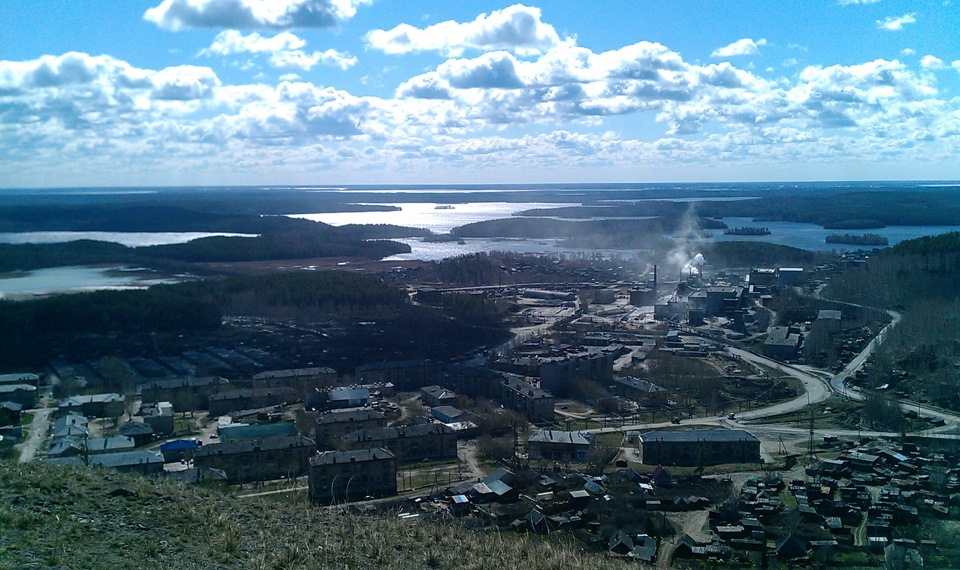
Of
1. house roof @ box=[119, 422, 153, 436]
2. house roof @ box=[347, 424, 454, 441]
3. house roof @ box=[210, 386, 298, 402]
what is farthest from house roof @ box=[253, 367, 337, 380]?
house roof @ box=[347, 424, 454, 441]

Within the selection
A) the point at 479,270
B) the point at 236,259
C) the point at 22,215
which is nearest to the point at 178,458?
the point at 479,270

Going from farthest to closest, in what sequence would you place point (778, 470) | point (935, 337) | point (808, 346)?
point (808, 346) → point (935, 337) → point (778, 470)

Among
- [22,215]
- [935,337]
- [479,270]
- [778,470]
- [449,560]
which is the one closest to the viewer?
[449,560]

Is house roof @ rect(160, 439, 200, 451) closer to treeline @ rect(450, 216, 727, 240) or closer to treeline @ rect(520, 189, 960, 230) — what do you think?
treeline @ rect(450, 216, 727, 240)

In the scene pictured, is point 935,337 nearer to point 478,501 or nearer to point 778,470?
point 778,470

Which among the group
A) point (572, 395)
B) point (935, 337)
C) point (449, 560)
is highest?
point (449, 560)

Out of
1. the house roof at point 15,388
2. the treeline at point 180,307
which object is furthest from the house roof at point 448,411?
the house roof at point 15,388

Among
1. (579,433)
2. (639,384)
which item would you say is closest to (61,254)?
(639,384)
